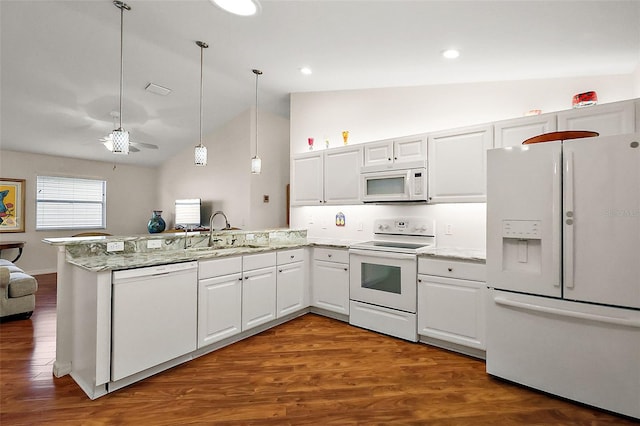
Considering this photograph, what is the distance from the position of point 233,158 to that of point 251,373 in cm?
387

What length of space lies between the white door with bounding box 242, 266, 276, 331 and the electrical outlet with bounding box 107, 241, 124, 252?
3.45 ft

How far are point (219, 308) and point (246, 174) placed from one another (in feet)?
9.40

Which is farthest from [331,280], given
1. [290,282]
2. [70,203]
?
[70,203]

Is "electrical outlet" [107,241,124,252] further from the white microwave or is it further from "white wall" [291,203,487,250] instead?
the white microwave

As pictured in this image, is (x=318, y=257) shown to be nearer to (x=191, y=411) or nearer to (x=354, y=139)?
(x=354, y=139)

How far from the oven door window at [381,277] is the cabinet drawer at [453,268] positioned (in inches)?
10.0

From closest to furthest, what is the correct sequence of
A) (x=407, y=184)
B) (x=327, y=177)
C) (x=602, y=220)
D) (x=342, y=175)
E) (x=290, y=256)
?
(x=602, y=220) → (x=407, y=184) → (x=290, y=256) → (x=342, y=175) → (x=327, y=177)

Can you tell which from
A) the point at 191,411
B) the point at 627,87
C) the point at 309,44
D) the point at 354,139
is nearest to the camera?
the point at 191,411

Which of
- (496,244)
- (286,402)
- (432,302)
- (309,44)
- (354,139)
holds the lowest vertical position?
(286,402)

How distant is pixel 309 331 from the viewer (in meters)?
3.14

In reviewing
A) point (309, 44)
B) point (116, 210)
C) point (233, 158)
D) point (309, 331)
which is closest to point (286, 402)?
point (309, 331)

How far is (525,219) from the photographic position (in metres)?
2.09

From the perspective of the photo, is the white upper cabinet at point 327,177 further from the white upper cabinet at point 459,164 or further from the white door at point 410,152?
the white upper cabinet at point 459,164

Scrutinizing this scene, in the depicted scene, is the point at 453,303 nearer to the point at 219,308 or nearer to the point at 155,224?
the point at 219,308
